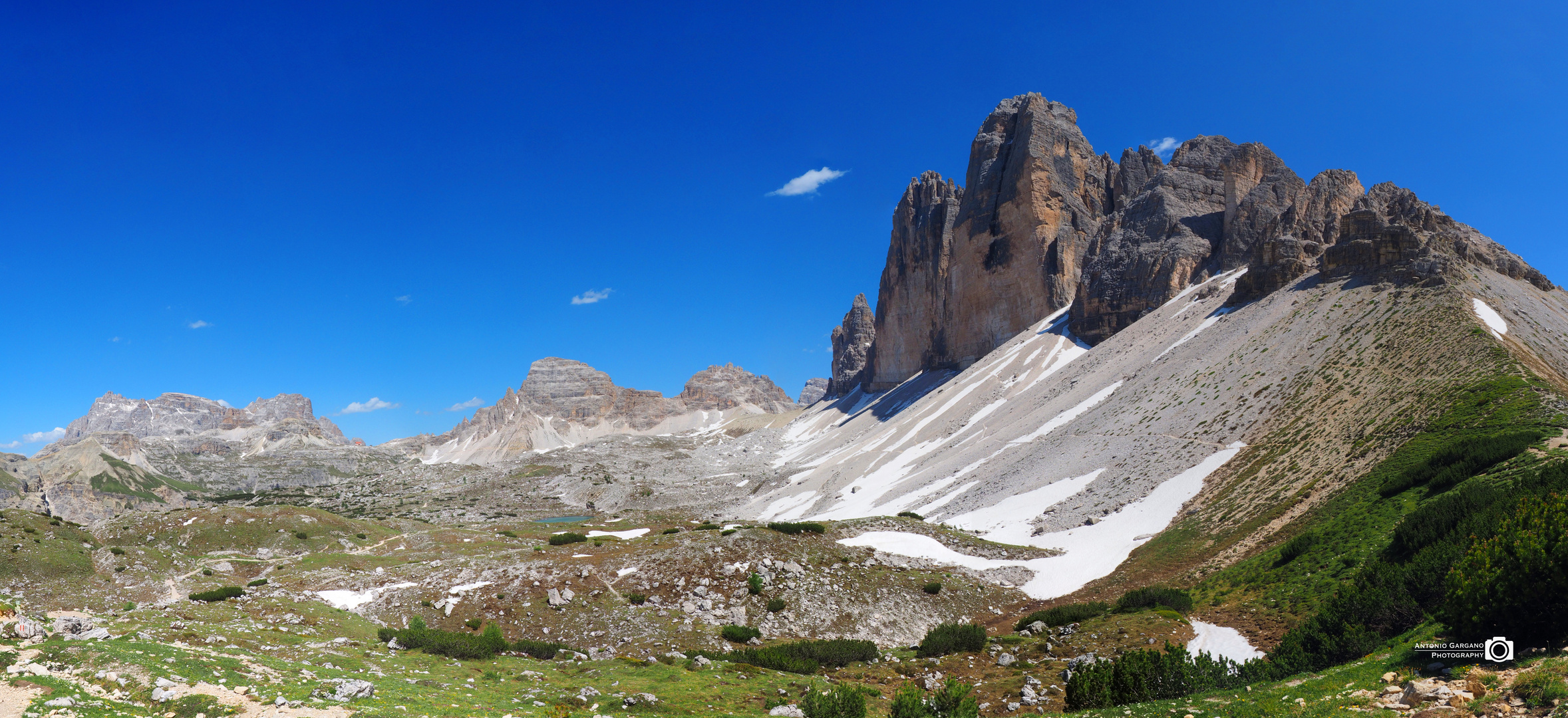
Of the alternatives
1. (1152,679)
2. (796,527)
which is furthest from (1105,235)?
(1152,679)

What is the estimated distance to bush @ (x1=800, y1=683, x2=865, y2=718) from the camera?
1395 centimetres

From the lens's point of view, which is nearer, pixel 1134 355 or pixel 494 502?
pixel 1134 355

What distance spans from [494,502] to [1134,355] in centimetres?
9965

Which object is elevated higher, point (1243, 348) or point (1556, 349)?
point (1243, 348)

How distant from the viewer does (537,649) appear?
68.8 feet

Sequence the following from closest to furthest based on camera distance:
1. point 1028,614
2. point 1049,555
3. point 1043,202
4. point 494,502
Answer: point 1028,614, point 1049,555, point 494,502, point 1043,202

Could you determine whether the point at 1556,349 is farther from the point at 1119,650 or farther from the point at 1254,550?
the point at 1119,650

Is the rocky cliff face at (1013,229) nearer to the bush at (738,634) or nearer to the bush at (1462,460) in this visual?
the bush at (1462,460)

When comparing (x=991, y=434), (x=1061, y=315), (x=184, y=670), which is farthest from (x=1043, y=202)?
(x=184, y=670)

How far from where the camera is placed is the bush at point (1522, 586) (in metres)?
11.2

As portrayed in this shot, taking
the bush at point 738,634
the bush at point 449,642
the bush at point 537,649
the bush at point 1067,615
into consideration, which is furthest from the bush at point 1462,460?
the bush at point 449,642

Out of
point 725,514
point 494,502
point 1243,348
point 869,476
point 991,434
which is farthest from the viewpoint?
point 494,502

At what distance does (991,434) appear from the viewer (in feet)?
254

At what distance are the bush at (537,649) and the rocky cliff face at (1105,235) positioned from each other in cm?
5988
